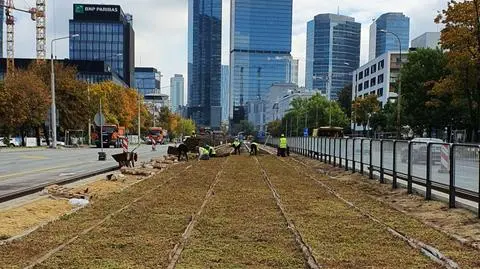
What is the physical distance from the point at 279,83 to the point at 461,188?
587 feet

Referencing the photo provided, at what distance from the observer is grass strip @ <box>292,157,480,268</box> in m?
7.62

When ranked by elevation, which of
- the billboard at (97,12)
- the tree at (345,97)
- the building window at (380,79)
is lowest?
the tree at (345,97)

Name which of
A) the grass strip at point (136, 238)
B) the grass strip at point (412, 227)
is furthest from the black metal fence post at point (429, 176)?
the grass strip at point (136, 238)

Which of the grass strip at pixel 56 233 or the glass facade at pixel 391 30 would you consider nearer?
the grass strip at pixel 56 233

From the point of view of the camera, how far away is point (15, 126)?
65.2 meters

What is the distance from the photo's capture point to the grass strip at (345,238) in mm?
7168

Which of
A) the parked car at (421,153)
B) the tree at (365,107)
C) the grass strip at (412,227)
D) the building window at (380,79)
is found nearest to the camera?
the grass strip at (412,227)

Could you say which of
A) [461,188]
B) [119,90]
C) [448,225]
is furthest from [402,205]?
[119,90]

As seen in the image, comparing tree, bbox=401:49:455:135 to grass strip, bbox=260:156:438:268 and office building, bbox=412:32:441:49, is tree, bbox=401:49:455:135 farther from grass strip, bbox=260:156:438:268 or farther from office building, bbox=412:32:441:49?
office building, bbox=412:32:441:49

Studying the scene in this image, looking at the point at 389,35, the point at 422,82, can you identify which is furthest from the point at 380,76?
the point at 422,82

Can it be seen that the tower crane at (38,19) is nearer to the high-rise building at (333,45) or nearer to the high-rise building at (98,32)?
the high-rise building at (98,32)

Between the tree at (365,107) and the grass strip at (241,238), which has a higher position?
the tree at (365,107)

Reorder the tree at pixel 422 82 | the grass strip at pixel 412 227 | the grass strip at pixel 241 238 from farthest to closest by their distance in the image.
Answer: the tree at pixel 422 82, the grass strip at pixel 412 227, the grass strip at pixel 241 238

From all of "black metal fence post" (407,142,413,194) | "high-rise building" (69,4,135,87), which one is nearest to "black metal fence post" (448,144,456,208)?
"black metal fence post" (407,142,413,194)
